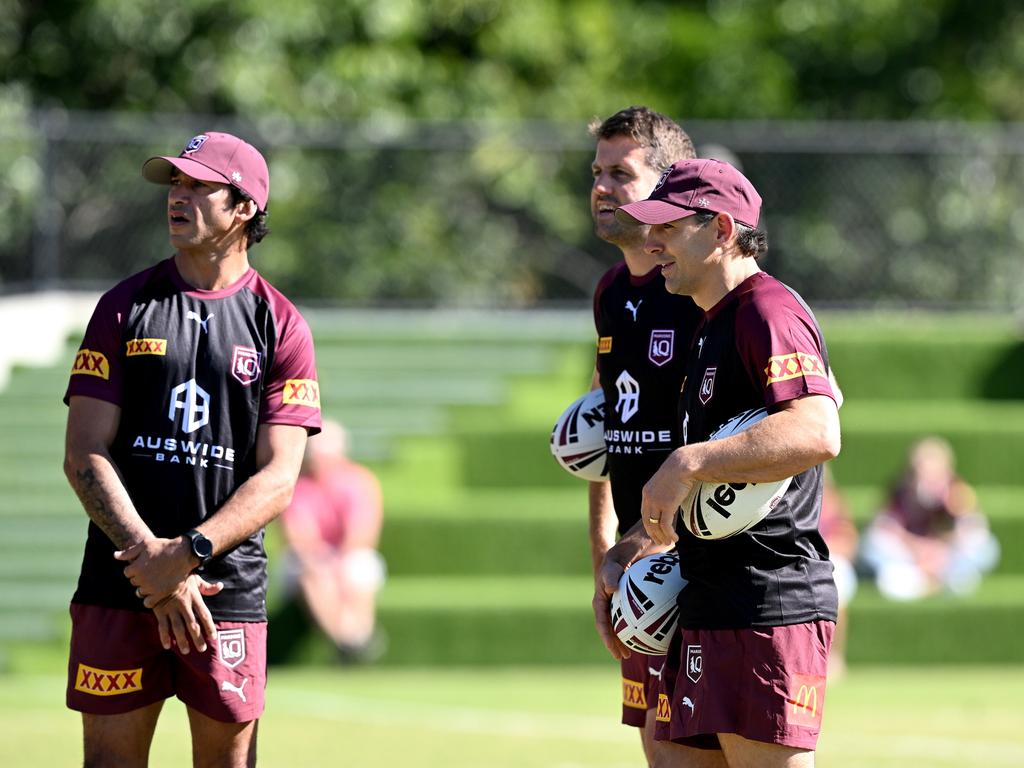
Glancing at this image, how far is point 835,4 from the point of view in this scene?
21984 millimetres

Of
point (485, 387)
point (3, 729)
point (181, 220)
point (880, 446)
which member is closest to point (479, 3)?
point (485, 387)

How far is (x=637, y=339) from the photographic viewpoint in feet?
17.9

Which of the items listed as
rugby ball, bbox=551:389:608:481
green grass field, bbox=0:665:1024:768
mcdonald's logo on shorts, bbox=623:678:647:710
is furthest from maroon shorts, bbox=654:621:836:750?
green grass field, bbox=0:665:1024:768

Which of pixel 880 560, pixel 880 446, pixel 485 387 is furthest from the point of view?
pixel 485 387

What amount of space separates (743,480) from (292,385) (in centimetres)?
154

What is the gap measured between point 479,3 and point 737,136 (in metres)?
4.61

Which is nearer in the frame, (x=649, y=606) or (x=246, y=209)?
(x=649, y=606)

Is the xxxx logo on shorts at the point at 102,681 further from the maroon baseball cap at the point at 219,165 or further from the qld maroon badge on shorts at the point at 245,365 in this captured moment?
the maroon baseball cap at the point at 219,165

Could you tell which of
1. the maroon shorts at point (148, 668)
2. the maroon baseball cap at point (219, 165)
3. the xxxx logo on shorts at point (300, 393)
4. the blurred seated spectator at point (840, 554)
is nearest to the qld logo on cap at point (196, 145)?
the maroon baseball cap at point (219, 165)

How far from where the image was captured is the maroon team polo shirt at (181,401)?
16.5 ft

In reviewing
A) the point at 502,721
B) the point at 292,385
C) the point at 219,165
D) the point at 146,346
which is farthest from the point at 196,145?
the point at 502,721

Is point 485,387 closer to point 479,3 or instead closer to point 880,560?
point 880,560

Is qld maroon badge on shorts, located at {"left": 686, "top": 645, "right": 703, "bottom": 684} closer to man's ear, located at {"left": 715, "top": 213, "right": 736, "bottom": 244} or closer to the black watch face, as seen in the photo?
man's ear, located at {"left": 715, "top": 213, "right": 736, "bottom": 244}

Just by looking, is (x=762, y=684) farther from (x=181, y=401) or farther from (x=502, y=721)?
(x=502, y=721)
